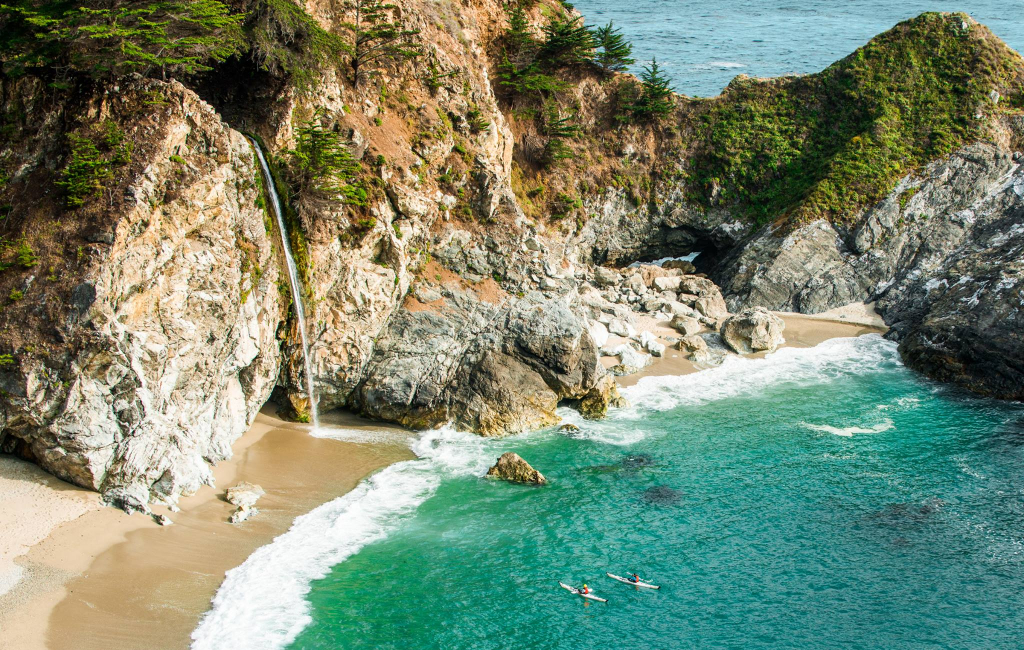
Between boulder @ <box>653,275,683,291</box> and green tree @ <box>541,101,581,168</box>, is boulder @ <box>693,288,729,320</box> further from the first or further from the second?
green tree @ <box>541,101,581,168</box>

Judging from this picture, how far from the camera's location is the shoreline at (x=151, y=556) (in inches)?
563

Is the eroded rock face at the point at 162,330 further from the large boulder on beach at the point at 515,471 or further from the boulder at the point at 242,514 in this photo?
the large boulder on beach at the point at 515,471

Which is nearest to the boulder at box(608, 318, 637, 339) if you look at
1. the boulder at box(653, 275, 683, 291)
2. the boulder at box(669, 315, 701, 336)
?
the boulder at box(669, 315, 701, 336)

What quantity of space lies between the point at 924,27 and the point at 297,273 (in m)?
41.3

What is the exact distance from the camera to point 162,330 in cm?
1866

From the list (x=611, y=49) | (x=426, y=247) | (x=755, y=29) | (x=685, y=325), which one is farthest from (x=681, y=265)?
(x=755, y=29)

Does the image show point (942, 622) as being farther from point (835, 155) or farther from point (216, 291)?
point (835, 155)

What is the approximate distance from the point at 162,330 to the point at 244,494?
16.0 ft

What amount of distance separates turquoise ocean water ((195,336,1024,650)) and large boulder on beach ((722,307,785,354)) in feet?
22.0

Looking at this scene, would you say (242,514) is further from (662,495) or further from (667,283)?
(667,283)

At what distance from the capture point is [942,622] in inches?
608

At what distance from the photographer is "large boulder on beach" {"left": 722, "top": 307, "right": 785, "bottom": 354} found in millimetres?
33438

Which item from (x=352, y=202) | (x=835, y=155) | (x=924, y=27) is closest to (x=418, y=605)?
(x=352, y=202)

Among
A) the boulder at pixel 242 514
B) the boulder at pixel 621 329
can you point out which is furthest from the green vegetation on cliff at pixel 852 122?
the boulder at pixel 242 514
